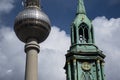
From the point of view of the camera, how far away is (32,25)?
257ft

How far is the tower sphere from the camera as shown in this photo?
78.2 m

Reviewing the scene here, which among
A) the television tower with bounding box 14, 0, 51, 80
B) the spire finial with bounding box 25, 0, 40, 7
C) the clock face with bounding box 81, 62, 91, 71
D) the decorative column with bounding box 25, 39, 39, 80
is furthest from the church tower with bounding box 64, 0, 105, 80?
the decorative column with bounding box 25, 39, 39, 80

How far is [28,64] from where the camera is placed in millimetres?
72312

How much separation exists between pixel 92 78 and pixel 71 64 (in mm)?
5311

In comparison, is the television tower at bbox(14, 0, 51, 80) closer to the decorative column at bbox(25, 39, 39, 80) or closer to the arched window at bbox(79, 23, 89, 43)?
the decorative column at bbox(25, 39, 39, 80)

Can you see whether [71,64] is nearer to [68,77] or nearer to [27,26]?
[68,77]

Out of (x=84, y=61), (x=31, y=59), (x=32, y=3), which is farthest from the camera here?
(x=84, y=61)

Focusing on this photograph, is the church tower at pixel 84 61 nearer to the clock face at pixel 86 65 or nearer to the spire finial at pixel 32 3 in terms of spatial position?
the clock face at pixel 86 65

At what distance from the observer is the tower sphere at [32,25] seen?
78188mm

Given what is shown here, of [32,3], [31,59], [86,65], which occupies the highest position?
[32,3]

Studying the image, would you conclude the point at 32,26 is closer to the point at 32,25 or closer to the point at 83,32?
the point at 32,25

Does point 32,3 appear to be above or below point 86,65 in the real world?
above

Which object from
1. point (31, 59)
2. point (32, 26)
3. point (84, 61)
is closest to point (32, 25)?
point (32, 26)

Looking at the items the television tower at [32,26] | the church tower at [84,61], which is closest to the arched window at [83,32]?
the church tower at [84,61]
